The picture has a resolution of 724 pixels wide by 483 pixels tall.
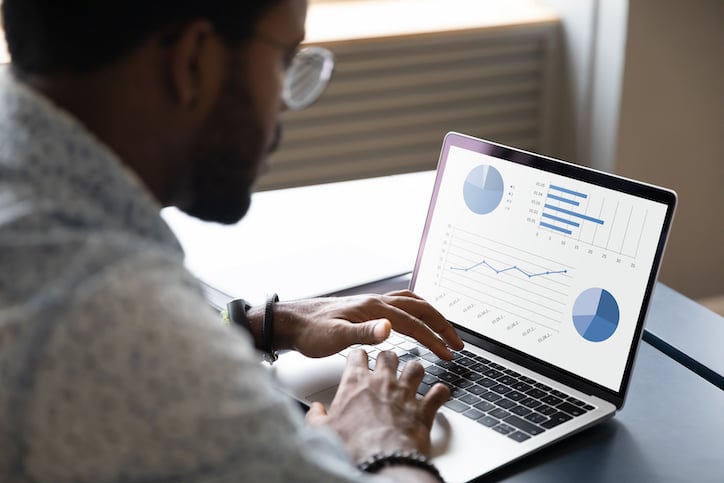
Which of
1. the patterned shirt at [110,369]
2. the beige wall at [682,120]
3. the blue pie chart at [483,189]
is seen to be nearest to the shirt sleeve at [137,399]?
the patterned shirt at [110,369]

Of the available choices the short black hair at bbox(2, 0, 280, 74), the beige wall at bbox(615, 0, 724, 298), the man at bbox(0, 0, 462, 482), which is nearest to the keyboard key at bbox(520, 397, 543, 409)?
the man at bbox(0, 0, 462, 482)

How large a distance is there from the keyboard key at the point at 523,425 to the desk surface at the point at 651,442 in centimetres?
2

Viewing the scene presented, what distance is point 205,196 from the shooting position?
92 cm

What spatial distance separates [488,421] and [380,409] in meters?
0.13

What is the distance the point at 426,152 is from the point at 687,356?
1.74 meters

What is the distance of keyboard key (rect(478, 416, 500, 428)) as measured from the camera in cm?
102

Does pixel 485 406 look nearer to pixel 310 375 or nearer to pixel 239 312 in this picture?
pixel 310 375

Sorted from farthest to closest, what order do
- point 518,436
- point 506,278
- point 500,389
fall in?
point 506,278, point 500,389, point 518,436

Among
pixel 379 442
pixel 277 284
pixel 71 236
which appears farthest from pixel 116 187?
pixel 277 284

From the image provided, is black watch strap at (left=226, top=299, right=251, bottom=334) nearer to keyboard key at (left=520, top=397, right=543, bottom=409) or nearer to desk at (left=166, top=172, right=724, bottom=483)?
desk at (left=166, top=172, right=724, bottom=483)

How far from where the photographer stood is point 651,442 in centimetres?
101

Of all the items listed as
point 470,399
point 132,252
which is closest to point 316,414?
point 470,399

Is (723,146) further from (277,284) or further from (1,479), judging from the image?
(1,479)

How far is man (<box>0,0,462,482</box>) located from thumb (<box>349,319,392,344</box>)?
21 centimetres
